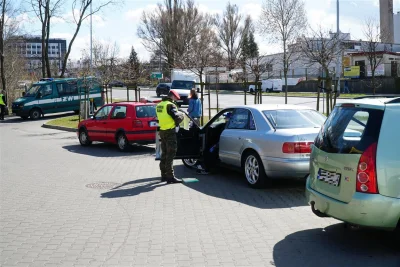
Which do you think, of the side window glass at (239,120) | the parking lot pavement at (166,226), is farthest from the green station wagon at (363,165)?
the side window glass at (239,120)

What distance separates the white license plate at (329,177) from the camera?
571cm

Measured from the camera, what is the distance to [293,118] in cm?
953

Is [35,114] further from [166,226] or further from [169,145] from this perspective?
[166,226]

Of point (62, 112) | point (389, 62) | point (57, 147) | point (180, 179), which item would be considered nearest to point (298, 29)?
point (389, 62)

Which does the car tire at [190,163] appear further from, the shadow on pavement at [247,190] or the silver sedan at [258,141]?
the shadow on pavement at [247,190]

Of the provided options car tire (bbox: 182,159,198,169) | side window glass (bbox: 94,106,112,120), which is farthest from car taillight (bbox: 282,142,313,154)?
side window glass (bbox: 94,106,112,120)

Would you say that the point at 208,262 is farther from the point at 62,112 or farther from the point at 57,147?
the point at 62,112

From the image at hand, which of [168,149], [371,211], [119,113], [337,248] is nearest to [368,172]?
[371,211]

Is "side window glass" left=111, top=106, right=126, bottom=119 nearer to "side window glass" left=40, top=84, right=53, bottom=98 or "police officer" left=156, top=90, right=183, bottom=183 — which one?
"police officer" left=156, top=90, right=183, bottom=183

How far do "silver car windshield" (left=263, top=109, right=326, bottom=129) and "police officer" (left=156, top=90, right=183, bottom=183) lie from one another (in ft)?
5.88

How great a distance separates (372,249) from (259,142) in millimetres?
3722

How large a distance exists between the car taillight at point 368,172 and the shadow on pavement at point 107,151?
10149 millimetres

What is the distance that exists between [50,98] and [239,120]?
24404 millimetres

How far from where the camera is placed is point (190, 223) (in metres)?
7.11
